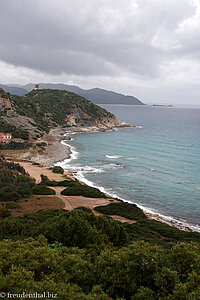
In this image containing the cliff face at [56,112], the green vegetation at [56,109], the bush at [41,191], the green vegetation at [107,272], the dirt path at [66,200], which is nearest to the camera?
the green vegetation at [107,272]

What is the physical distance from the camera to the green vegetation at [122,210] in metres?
24.1

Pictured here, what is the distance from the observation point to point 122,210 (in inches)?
989

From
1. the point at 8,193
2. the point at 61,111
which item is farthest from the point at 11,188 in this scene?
the point at 61,111

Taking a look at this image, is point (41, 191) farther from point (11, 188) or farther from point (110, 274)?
point (110, 274)

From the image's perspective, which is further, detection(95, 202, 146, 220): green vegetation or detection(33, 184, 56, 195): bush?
detection(33, 184, 56, 195): bush

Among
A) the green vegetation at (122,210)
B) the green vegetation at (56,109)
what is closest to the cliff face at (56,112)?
the green vegetation at (56,109)

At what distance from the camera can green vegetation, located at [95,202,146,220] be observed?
2409 cm

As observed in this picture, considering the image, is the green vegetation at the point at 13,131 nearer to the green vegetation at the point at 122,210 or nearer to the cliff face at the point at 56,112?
the cliff face at the point at 56,112

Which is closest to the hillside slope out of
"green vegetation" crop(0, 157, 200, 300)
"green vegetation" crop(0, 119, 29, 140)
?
"green vegetation" crop(0, 119, 29, 140)

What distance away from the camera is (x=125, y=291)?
6578 millimetres

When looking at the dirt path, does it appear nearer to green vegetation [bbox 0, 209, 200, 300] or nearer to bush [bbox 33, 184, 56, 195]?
bush [bbox 33, 184, 56, 195]

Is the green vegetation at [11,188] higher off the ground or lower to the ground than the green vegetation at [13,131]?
lower

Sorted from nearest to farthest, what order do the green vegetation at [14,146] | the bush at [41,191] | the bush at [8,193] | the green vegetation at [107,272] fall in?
the green vegetation at [107,272], the bush at [8,193], the bush at [41,191], the green vegetation at [14,146]

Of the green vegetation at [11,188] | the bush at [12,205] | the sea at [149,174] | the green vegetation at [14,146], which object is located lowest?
the sea at [149,174]
